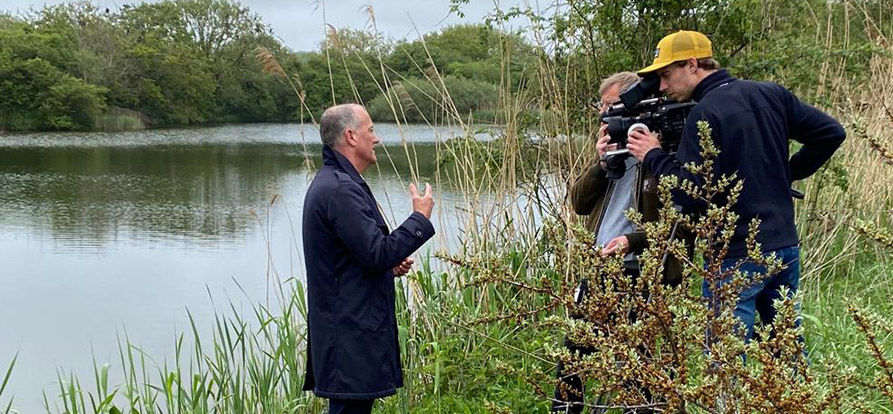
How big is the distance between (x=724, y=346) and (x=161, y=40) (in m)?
46.7

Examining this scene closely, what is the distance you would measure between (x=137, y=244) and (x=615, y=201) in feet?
28.7

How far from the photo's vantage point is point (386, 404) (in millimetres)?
3506

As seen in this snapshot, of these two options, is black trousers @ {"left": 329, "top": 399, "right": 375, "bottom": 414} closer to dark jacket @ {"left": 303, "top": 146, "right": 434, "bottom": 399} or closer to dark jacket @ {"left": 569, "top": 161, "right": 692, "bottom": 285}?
dark jacket @ {"left": 303, "top": 146, "right": 434, "bottom": 399}

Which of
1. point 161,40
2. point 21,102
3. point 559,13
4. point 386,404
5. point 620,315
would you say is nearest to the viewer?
point 620,315

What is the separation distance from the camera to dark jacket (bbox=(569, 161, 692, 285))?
8.55 ft

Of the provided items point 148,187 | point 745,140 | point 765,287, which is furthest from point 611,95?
point 148,187

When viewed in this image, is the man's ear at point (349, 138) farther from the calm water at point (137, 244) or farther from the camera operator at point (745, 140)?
the calm water at point (137, 244)

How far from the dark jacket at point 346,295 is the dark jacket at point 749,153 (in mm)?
809

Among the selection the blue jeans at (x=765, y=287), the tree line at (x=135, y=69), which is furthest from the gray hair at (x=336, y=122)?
the tree line at (x=135, y=69)

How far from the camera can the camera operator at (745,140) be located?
8.03ft

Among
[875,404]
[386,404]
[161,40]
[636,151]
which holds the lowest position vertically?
[386,404]

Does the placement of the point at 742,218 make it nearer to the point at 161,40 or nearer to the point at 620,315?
the point at 620,315

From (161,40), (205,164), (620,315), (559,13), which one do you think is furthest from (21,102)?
(620,315)

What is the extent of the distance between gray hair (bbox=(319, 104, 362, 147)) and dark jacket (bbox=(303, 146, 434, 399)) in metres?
0.10
